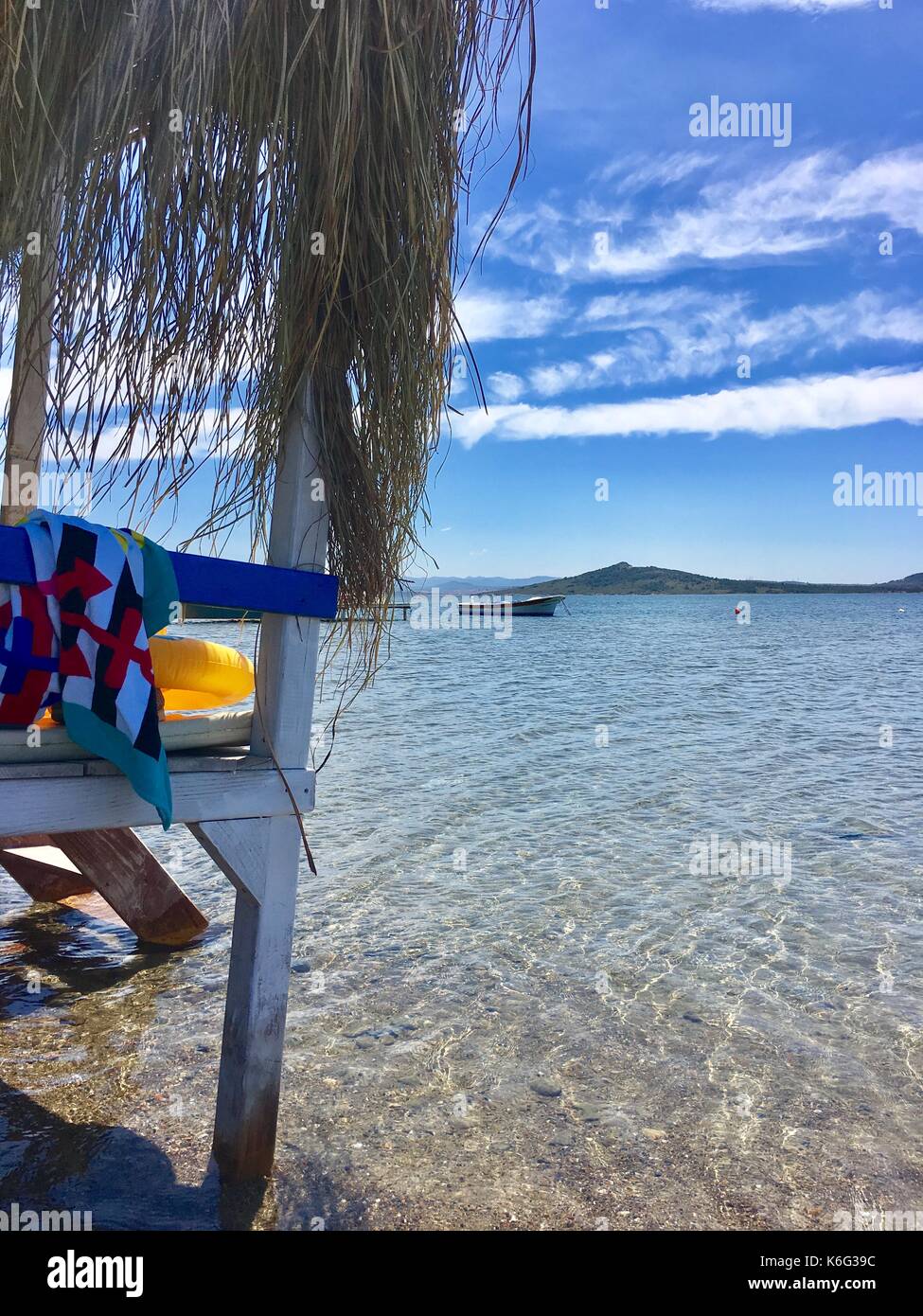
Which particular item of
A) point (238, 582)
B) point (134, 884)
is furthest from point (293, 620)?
point (134, 884)

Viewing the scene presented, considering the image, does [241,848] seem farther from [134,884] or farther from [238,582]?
[134,884]

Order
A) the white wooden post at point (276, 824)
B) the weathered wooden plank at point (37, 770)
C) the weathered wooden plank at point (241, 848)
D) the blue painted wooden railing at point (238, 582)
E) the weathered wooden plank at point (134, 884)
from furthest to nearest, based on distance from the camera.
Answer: the weathered wooden plank at point (134, 884)
the white wooden post at point (276, 824)
the weathered wooden plank at point (241, 848)
the weathered wooden plank at point (37, 770)
the blue painted wooden railing at point (238, 582)

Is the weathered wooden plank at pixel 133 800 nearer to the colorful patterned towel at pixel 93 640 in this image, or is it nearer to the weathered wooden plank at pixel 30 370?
the colorful patterned towel at pixel 93 640

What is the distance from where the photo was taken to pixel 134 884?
18.8 feet

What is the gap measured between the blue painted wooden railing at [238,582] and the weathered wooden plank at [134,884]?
2.87 metres

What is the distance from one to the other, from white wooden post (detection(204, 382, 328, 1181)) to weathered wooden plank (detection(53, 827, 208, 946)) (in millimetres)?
2408

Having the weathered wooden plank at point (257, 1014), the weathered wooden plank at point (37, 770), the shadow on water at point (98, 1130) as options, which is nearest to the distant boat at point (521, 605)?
the shadow on water at point (98, 1130)

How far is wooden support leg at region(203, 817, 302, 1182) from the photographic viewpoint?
10.6 feet

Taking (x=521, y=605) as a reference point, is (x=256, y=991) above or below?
below

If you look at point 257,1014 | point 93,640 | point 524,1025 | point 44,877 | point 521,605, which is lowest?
point 524,1025

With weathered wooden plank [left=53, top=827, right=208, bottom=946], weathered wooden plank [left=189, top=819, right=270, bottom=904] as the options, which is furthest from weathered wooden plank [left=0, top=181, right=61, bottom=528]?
weathered wooden plank [left=53, top=827, right=208, bottom=946]

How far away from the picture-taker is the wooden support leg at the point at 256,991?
3.22 meters

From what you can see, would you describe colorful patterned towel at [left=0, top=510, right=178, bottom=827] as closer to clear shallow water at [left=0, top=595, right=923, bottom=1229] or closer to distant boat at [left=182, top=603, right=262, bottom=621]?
distant boat at [left=182, top=603, right=262, bottom=621]

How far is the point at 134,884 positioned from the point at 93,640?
351cm
